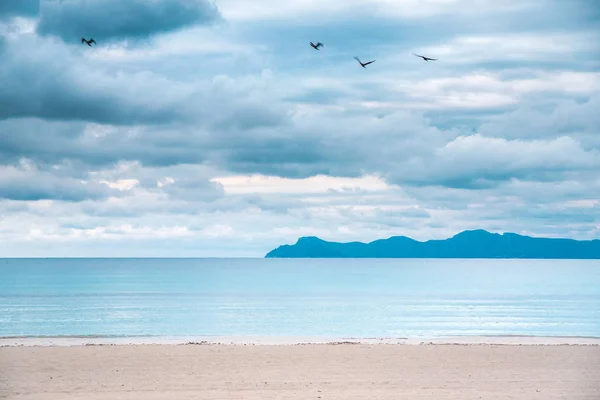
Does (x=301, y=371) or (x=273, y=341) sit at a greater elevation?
(x=301, y=371)

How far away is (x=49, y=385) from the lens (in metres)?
23.3

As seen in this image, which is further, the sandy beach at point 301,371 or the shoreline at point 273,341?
the shoreline at point 273,341

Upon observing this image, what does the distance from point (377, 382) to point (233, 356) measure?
8204 millimetres

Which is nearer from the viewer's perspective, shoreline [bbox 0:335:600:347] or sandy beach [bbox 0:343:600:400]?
sandy beach [bbox 0:343:600:400]

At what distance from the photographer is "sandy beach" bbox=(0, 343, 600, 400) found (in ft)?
71.4

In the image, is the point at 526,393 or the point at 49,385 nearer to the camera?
the point at 526,393

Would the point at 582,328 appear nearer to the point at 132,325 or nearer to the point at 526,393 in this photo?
the point at 132,325

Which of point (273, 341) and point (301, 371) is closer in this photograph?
point (301, 371)

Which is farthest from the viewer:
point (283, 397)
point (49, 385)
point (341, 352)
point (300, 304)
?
point (300, 304)

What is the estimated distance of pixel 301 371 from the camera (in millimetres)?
25828

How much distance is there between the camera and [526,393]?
21719 millimetres

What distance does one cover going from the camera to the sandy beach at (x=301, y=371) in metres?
21.8

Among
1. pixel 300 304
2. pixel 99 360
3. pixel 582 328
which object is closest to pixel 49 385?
pixel 99 360

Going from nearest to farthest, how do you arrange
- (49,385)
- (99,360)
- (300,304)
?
(49,385)
(99,360)
(300,304)
